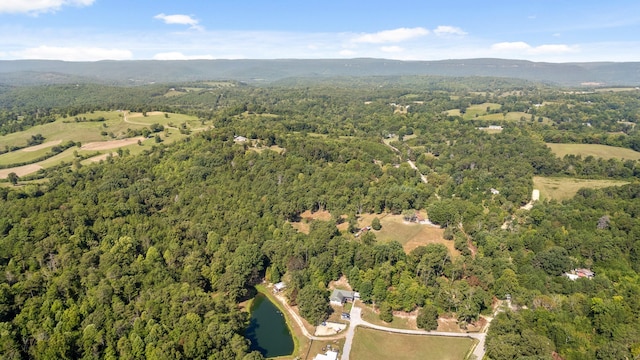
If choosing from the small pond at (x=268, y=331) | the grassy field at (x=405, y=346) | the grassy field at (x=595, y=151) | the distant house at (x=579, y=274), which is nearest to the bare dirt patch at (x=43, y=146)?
the small pond at (x=268, y=331)

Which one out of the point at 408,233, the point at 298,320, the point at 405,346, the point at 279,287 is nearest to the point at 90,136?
the point at 279,287

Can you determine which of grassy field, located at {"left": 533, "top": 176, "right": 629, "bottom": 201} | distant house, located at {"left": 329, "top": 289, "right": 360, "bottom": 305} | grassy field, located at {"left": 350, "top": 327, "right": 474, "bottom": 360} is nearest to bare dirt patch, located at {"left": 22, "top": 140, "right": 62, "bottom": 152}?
Answer: distant house, located at {"left": 329, "top": 289, "right": 360, "bottom": 305}

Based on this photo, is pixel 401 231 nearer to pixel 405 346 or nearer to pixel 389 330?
pixel 389 330

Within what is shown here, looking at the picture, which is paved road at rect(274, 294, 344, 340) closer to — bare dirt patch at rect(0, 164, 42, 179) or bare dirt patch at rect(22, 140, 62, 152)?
bare dirt patch at rect(0, 164, 42, 179)

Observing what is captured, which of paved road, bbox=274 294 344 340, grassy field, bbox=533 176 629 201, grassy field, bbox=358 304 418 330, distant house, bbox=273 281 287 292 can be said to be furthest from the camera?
grassy field, bbox=533 176 629 201

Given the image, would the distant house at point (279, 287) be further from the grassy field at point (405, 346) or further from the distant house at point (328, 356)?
the distant house at point (328, 356)

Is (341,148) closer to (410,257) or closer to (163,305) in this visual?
(410,257)

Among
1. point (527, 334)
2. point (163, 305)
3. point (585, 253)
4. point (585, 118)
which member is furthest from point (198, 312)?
point (585, 118)
